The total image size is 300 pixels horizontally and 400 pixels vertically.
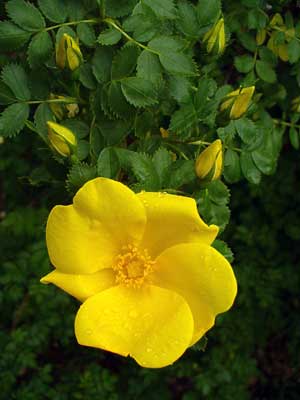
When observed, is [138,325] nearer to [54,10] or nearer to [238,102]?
[238,102]

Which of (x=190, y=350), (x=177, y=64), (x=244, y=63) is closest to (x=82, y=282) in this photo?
(x=177, y=64)

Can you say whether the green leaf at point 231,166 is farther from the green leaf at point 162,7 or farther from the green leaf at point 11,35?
the green leaf at point 11,35

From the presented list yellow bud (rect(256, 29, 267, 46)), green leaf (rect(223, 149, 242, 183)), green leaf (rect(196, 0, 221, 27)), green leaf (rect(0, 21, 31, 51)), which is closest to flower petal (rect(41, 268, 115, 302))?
green leaf (rect(223, 149, 242, 183))

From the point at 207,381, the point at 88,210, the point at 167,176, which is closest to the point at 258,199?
the point at 207,381

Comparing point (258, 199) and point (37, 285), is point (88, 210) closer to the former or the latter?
point (37, 285)

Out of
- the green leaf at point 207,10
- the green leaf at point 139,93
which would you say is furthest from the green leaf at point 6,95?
the green leaf at point 207,10

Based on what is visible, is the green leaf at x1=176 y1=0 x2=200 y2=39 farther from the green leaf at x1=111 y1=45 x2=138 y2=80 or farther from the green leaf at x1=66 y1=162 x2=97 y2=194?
the green leaf at x1=66 y1=162 x2=97 y2=194

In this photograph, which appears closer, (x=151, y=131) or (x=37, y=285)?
(x=151, y=131)
